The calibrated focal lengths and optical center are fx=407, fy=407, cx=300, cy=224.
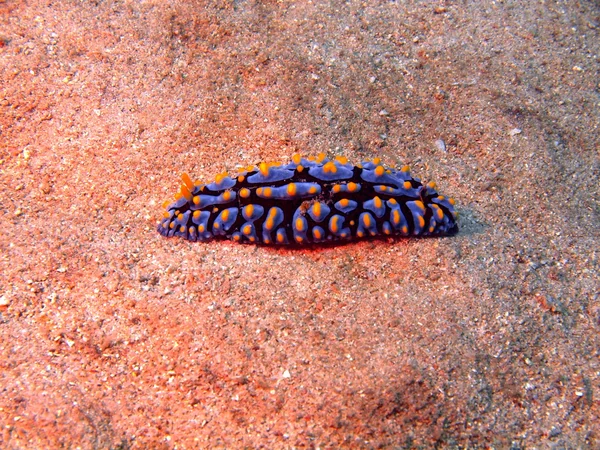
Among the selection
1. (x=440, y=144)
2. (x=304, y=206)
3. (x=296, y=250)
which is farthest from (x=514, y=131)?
(x=296, y=250)

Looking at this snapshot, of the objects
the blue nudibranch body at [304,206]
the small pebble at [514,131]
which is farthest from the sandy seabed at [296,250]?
the blue nudibranch body at [304,206]

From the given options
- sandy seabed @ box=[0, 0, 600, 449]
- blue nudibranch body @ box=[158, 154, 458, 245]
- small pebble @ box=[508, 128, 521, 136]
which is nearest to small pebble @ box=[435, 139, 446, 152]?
sandy seabed @ box=[0, 0, 600, 449]

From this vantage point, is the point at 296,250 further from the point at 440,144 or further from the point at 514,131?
the point at 514,131

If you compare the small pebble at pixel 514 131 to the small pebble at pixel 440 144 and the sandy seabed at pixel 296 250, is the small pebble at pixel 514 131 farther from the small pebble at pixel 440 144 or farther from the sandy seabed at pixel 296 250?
the small pebble at pixel 440 144

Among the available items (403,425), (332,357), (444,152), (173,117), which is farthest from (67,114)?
(403,425)

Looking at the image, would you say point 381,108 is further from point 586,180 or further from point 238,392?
point 238,392

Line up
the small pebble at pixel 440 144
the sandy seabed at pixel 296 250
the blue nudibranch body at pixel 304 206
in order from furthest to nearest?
the small pebble at pixel 440 144
the blue nudibranch body at pixel 304 206
the sandy seabed at pixel 296 250
